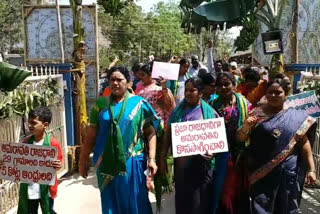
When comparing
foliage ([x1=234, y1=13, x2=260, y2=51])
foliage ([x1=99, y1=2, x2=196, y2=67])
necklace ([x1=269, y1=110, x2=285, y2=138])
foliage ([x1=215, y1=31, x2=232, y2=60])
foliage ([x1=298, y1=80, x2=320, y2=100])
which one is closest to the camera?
necklace ([x1=269, y1=110, x2=285, y2=138])

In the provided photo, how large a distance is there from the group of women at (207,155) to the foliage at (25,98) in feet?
3.56

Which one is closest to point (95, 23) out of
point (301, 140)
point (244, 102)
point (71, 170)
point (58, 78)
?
point (58, 78)

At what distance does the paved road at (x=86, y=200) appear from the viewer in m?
4.48

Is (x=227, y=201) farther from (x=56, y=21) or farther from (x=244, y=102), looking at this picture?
(x=56, y=21)

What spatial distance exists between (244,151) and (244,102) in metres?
0.44

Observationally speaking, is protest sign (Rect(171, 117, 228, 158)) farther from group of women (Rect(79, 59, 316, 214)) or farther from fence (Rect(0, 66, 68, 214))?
fence (Rect(0, 66, 68, 214))

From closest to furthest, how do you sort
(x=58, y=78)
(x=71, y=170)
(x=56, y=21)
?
(x=58, y=78) < (x=71, y=170) < (x=56, y=21)

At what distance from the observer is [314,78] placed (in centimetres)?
468

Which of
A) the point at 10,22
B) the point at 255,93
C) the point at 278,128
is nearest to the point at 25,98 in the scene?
the point at 278,128

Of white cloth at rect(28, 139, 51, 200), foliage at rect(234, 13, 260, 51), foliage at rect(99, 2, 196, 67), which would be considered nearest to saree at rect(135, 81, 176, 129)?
white cloth at rect(28, 139, 51, 200)

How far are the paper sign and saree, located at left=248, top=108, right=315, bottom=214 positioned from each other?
1695 mm

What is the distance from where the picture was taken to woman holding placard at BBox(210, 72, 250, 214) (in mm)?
3395

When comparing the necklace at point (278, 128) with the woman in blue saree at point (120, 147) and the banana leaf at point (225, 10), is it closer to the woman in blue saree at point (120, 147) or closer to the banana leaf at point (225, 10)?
the woman in blue saree at point (120, 147)

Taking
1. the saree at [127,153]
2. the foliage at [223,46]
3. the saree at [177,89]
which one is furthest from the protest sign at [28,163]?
the foliage at [223,46]
